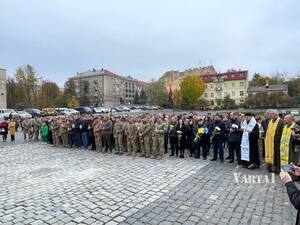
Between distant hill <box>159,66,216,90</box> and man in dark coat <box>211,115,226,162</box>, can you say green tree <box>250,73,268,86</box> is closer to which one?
distant hill <box>159,66,216,90</box>

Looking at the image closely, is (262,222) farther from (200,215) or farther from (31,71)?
(31,71)

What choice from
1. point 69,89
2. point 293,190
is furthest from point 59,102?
point 293,190

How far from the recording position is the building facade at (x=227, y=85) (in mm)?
84400

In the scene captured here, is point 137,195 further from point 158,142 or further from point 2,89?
point 2,89

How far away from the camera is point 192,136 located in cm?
1152

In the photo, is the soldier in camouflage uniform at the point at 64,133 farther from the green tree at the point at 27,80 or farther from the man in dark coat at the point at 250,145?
the green tree at the point at 27,80

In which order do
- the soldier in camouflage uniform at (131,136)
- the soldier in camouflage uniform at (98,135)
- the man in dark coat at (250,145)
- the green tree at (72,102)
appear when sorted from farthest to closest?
the green tree at (72,102) < the soldier in camouflage uniform at (98,135) < the soldier in camouflage uniform at (131,136) < the man in dark coat at (250,145)

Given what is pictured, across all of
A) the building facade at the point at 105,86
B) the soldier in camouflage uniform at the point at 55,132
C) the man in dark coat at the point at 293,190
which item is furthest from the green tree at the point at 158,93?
the man in dark coat at the point at 293,190

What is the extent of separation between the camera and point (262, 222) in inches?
193

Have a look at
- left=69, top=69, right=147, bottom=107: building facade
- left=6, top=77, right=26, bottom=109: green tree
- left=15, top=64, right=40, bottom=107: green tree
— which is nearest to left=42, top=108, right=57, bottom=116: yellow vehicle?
left=15, top=64, right=40, bottom=107: green tree

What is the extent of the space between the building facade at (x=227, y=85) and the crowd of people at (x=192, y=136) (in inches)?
2818

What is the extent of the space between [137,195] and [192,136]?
5.54 meters

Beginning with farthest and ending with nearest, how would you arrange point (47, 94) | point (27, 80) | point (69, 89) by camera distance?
point (69, 89)
point (47, 94)
point (27, 80)

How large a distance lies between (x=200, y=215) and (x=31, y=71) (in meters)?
62.7
